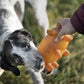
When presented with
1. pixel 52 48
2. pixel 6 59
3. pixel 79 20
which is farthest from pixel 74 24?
pixel 6 59

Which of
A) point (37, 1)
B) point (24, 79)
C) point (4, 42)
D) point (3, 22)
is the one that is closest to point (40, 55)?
point (4, 42)

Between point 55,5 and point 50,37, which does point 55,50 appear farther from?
point 55,5

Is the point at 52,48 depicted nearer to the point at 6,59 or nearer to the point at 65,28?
the point at 65,28

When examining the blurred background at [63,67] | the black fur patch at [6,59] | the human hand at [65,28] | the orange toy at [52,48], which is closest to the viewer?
the human hand at [65,28]

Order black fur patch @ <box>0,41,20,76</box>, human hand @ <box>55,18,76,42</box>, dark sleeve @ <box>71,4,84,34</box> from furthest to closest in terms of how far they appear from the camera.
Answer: black fur patch @ <box>0,41,20,76</box>, human hand @ <box>55,18,76,42</box>, dark sleeve @ <box>71,4,84,34</box>

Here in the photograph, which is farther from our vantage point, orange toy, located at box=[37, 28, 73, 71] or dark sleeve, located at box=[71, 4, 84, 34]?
orange toy, located at box=[37, 28, 73, 71]

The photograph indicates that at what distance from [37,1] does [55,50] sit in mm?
1455

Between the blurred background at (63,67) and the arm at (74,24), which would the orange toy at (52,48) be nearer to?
the arm at (74,24)

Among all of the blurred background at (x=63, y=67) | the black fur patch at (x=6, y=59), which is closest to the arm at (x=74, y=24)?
the black fur patch at (x=6, y=59)

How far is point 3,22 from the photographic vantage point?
2.97 m

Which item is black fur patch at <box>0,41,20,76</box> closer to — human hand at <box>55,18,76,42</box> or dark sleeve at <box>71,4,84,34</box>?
human hand at <box>55,18,76,42</box>

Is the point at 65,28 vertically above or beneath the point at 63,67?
above

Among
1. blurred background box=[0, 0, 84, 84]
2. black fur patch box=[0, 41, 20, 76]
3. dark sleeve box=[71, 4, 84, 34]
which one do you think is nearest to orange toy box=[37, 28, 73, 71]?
dark sleeve box=[71, 4, 84, 34]

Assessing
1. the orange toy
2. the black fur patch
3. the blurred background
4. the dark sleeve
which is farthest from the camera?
the blurred background
